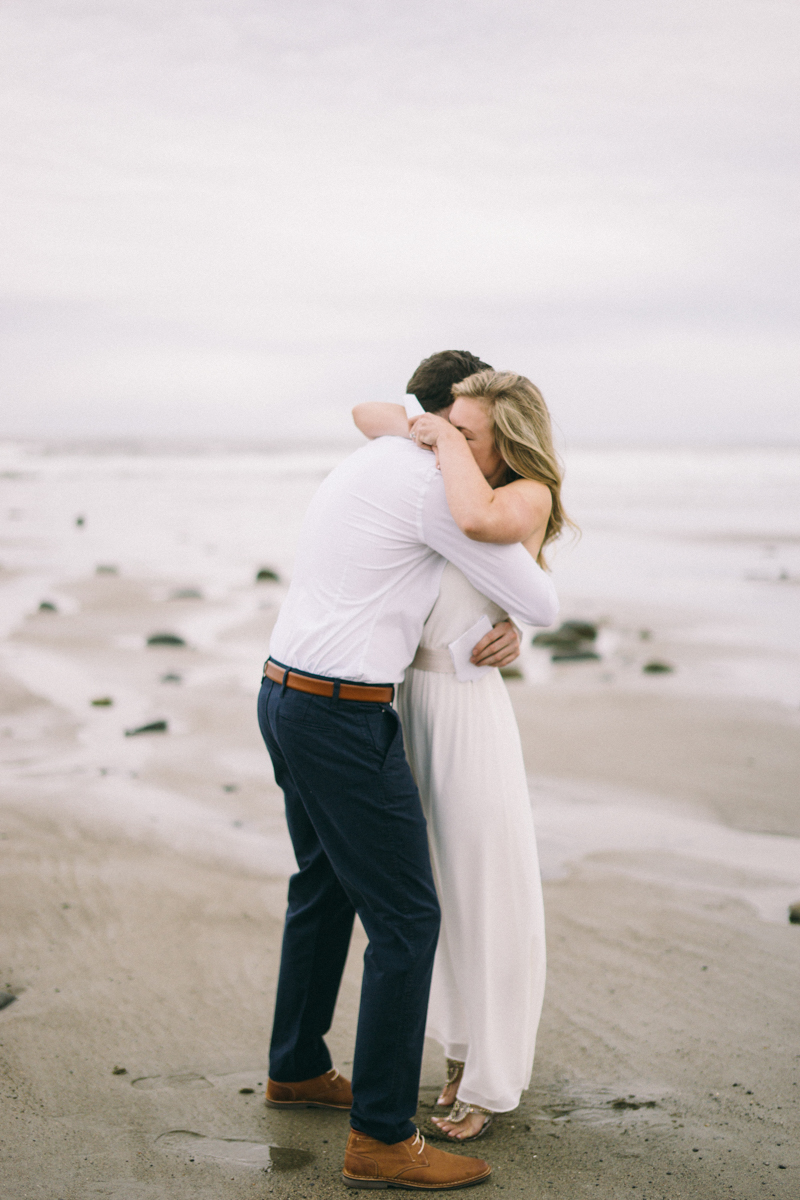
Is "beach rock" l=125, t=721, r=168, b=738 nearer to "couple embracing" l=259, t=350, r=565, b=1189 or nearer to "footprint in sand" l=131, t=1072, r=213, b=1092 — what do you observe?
"footprint in sand" l=131, t=1072, r=213, b=1092

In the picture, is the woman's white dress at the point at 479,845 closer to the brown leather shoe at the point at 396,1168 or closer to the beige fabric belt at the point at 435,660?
the beige fabric belt at the point at 435,660

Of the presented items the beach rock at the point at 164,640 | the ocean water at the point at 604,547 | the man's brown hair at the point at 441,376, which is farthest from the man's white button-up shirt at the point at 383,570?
the beach rock at the point at 164,640

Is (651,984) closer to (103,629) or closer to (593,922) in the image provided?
(593,922)

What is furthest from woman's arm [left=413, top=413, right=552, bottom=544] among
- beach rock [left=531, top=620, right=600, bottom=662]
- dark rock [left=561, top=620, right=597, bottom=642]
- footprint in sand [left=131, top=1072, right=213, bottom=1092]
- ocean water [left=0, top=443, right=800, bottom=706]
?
dark rock [left=561, top=620, right=597, bottom=642]

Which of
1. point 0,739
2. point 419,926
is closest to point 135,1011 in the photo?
point 419,926

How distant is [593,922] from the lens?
4.78 metres

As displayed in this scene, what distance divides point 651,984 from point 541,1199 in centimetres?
148

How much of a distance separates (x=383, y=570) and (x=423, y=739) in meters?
0.59

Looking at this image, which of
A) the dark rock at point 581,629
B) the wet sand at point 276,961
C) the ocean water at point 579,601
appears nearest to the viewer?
the wet sand at point 276,961

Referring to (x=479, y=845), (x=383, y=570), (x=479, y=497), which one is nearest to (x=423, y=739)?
(x=479, y=845)

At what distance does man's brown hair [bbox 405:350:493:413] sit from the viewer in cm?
318

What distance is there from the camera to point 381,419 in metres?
3.27

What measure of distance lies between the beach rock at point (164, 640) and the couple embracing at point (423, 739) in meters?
7.35

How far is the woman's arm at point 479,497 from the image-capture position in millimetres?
2742
